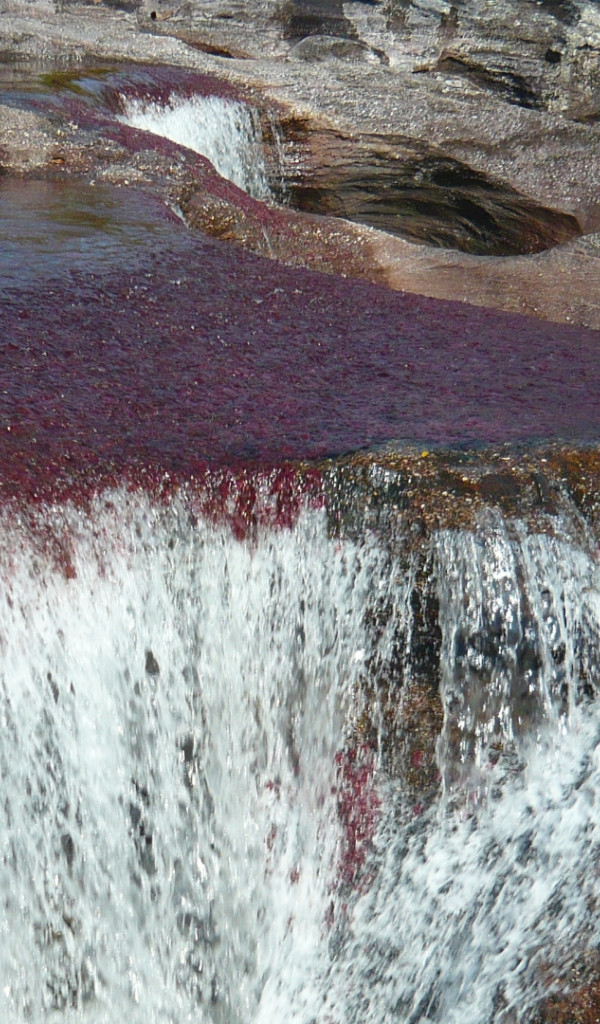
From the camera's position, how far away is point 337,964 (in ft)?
8.82

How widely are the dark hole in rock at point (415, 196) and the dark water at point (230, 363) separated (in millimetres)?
3003

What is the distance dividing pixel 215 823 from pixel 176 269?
1.95 meters

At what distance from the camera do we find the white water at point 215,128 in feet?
21.1

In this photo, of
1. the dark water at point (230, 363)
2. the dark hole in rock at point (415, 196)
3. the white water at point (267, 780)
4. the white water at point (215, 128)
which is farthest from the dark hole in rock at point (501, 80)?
the white water at point (267, 780)

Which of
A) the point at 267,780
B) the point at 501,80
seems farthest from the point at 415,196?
the point at 267,780

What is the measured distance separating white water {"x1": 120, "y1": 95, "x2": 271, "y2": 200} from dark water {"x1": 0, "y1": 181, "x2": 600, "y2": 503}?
2.76 meters

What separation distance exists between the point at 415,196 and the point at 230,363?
4459mm

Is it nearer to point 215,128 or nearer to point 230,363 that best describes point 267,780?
point 230,363

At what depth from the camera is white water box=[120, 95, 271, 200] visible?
642 centimetres

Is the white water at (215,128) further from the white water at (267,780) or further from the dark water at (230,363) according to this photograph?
the white water at (267,780)

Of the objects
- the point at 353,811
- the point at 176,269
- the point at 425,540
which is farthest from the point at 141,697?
the point at 176,269

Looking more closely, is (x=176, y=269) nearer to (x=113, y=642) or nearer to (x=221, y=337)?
(x=221, y=337)

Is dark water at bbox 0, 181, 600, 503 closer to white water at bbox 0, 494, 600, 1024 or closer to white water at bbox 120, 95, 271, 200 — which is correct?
white water at bbox 0, 494, 600, 1024

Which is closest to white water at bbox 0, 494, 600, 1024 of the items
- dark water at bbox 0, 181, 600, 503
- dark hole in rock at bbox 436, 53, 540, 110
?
dark water at bbox 0, 181, 600, 503
